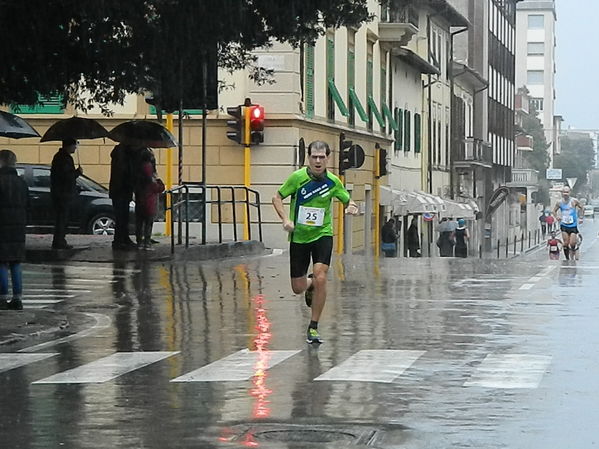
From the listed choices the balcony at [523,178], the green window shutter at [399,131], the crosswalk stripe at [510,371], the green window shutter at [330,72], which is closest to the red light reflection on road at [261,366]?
the crosswalk stripe at [510,371]

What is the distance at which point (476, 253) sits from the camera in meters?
75.7

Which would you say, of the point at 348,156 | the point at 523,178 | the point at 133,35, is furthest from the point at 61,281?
the point at 523,178

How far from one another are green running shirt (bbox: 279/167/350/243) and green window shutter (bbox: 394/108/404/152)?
40.2 metres

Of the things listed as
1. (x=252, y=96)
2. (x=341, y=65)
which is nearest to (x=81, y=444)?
(x=252, y=96)

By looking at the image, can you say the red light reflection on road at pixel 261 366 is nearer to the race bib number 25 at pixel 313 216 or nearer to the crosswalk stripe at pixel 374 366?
the crosswalk stripe at pixel 374 366

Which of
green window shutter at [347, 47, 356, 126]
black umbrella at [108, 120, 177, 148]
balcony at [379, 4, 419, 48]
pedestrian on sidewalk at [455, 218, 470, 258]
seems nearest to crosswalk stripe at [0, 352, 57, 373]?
black umbrella at [108, 120, 177, 148]

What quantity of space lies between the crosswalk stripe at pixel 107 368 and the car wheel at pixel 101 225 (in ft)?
65.7

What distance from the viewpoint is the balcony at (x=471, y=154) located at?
73938 millimetres

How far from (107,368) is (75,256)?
13163 millimetres

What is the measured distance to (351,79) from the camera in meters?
44.6

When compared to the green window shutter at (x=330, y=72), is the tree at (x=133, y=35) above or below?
below

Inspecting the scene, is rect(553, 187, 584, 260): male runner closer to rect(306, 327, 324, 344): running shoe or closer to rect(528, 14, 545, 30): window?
rect(306, 327, 324, 344): running shoe

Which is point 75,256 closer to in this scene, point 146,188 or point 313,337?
point 146,188

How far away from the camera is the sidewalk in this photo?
599 inches
